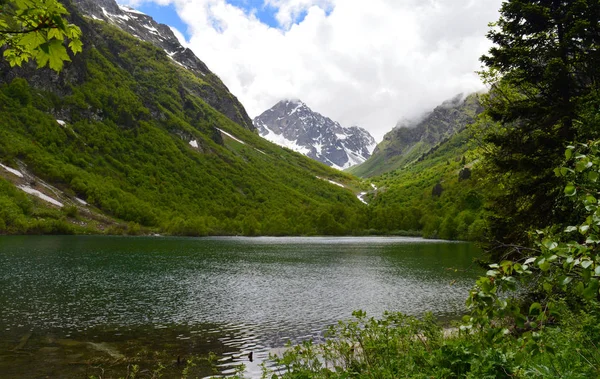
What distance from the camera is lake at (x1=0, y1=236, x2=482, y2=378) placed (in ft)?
79.1

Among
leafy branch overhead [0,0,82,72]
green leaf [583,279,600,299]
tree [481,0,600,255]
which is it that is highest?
tree [481,0,600,255]

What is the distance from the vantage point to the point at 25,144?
196 m

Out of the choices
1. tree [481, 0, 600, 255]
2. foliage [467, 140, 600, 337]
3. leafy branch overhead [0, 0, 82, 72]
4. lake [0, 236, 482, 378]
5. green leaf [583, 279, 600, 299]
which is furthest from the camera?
lake [0, 236, 482, 378]

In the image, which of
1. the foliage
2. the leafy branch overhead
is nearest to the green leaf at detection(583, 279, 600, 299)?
the foliage

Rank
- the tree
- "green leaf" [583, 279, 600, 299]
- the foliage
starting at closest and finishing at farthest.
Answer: "green leaf" [583, 279, 600, 299], the foliage, the tree

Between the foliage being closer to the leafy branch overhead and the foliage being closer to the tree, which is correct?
the leafy branch overhead

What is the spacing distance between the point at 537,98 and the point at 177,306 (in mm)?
34367

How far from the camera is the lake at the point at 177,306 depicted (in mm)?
24109

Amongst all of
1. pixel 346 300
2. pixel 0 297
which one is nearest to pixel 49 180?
pixel 0 297

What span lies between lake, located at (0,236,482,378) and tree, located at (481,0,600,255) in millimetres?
7621

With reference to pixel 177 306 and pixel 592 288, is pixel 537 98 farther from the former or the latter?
pixel 177 306

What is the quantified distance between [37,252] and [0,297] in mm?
47998

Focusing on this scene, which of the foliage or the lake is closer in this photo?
the foliage

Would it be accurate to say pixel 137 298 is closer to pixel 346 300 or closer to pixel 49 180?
pixel 346 300
